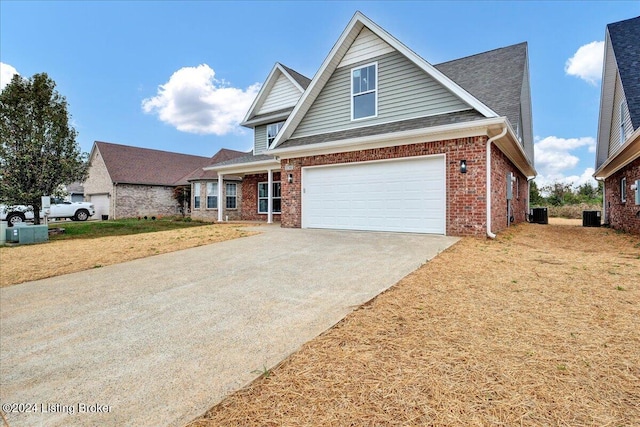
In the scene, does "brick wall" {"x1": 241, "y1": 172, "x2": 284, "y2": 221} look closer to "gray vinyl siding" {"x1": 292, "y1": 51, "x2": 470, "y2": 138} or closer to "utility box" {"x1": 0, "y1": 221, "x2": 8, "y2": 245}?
"gray vinyl siding" {"x1": 292, "y1": 51, "x2": 470, "y2": 138}

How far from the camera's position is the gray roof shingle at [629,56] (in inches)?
392

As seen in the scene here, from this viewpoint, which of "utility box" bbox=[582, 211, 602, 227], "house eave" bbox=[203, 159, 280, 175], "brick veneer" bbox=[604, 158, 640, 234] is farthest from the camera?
"utility box" bbox=[582, 211, 602, 227]

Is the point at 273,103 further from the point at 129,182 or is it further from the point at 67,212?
the point at 67,212

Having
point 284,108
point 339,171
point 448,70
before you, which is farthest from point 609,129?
point 284,108

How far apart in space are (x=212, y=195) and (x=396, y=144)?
13.0 metres

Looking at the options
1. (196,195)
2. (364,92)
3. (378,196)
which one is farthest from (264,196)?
(378,196)

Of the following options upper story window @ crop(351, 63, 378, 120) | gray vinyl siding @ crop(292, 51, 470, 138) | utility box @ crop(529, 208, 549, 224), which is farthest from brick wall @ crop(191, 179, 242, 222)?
utility box @ crop(529, 208, 549, 224)

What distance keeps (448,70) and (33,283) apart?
1620 centimetres

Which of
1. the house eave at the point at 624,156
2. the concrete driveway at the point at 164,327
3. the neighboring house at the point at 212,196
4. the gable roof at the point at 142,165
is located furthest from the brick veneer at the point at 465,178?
the gable roof at the point at 142,165

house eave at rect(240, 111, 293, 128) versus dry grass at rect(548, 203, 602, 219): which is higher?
house eave at rect(240, 111, 293, 128)

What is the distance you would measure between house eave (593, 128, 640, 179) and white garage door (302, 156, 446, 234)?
5.21 m

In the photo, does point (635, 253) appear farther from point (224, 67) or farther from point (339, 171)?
point (224, 67)

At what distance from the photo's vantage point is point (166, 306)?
3.90 metres

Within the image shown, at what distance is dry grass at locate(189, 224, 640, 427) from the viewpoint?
5.74ft
